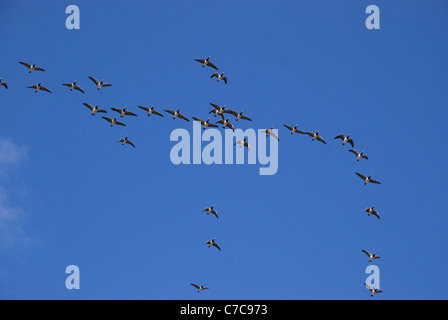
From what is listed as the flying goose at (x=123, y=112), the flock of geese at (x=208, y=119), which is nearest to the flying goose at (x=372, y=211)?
the flock of geese at (x=208, y=119)

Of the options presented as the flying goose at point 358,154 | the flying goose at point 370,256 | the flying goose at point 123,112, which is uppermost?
the flying goose at point 123,112

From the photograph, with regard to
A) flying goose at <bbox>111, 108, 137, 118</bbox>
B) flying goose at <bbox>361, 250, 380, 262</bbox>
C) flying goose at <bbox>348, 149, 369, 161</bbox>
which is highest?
flying goose at <bbox>111, 108, 137, 118</bbox>

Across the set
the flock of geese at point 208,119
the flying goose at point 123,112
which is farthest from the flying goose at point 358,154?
the flying goose at point 123,112

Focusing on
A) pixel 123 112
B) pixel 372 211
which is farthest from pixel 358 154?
pixel 123 112

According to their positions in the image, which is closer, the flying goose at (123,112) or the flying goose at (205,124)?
the flying goose at (123,112)

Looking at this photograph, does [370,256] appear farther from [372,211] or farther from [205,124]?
[205,124]

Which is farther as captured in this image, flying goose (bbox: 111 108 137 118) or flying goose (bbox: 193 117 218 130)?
flying goose (bbox: 193 117 218 130)

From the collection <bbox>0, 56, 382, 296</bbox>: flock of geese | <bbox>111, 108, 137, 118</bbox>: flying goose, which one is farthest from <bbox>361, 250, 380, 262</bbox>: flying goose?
<bbox>111, 108, 137, 118</bbox>: flying goose

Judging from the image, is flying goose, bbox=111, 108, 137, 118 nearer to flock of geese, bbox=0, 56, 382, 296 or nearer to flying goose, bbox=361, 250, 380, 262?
flock of geese, bbox=0, 56, 382, 296

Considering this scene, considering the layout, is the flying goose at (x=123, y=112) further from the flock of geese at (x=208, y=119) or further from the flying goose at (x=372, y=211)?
the flying goose at (x=372, y=211)

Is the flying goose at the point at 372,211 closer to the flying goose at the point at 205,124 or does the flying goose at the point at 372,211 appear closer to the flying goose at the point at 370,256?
the flying goose at the point at 370,256

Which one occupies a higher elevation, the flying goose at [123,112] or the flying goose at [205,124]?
the flying goose at [123,112]
